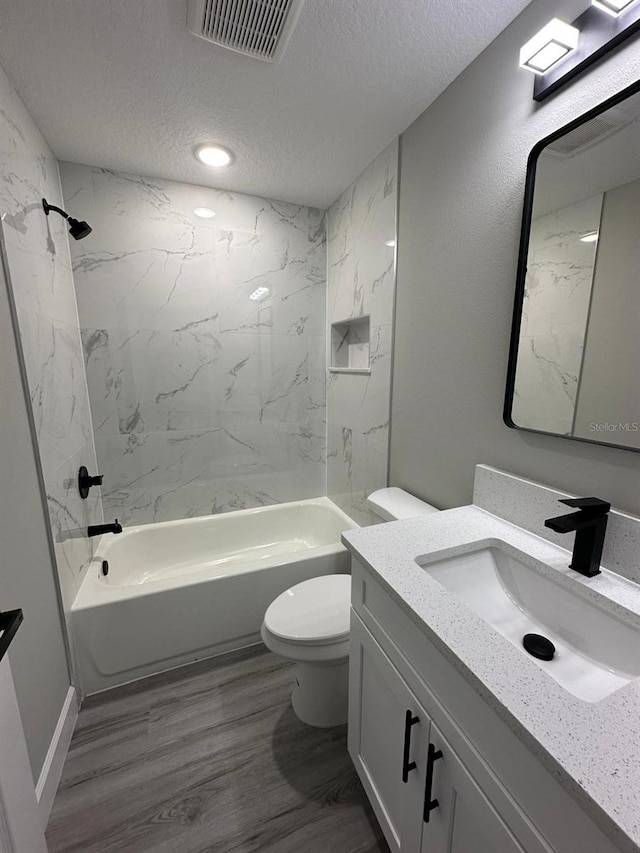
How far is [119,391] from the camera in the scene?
2135 mm

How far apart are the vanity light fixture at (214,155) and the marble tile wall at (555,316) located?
1535 millimetres

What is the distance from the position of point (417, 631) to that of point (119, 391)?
2081mm

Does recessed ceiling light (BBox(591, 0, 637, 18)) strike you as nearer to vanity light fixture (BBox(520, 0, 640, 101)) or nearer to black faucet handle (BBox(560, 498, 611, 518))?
vanity light fixture (BBox(520, 0, 640, 101))

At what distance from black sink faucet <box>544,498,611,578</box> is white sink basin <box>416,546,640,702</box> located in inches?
3.2

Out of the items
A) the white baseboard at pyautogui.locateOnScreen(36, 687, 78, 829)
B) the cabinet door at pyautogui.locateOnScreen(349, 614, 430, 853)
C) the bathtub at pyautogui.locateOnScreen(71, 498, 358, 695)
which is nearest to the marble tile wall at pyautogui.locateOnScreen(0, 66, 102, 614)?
the bathtub at pyautogui.locateOnScreen(71, 498, 358, 695)

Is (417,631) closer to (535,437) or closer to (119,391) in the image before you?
(535,437)

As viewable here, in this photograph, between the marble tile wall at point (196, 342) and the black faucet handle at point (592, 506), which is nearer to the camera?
the black faucet handle at point (592, 506)

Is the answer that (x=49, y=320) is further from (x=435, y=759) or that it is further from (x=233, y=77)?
(x=435, y=759)

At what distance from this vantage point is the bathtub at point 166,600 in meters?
1.60

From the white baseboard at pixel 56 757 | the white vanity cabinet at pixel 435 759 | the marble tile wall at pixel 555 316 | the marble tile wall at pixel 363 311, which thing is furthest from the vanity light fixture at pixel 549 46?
the white baseboard at pixel 56 757

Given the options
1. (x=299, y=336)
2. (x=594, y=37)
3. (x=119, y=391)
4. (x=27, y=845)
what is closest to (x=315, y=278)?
(x=299, y=336)

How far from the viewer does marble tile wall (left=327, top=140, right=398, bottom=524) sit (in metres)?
1.82

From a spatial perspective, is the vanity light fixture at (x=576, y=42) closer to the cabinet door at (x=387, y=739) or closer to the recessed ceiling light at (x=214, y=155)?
the recessed ceiling light at (x=214, y=155)

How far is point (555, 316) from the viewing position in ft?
3.30
